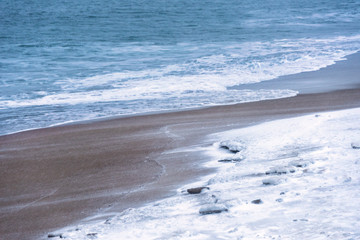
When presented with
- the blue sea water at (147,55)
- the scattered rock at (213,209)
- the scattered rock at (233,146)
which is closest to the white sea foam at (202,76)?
the blue sea water at (147,55)

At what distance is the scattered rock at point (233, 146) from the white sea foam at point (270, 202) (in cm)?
22

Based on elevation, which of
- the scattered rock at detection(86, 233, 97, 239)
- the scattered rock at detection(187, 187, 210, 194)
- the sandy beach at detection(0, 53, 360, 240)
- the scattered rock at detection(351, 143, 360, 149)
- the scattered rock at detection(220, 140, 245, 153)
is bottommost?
the sandy beach at detection(0, 53, 360, 240)

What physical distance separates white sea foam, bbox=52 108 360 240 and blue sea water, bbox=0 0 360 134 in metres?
5.17

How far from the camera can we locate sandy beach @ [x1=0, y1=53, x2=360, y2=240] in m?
4.90

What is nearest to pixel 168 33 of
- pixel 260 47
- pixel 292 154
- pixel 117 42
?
pixel 117 42

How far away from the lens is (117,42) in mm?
25141

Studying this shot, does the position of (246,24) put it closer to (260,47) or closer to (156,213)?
(260,47)

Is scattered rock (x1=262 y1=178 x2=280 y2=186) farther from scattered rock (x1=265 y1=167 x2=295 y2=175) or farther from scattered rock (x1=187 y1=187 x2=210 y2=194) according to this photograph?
scattered rock (x1=187 y1=187 x2=210 y2=194)

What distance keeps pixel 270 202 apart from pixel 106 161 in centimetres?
296

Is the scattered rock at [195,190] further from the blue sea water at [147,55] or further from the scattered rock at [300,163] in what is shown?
the blue sea water at [147,55]

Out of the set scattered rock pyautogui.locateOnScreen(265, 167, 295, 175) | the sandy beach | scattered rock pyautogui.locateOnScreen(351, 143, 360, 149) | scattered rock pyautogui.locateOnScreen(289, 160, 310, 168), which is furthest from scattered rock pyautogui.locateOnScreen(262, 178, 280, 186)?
scattered rock pyautogui.locateOnScreen(351, 143, 360, 149)

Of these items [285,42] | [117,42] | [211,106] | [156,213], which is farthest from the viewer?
[117,42]

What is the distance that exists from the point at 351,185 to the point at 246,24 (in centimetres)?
2848

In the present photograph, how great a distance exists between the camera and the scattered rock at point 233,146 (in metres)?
6.01
